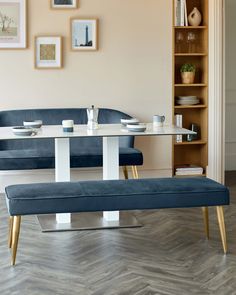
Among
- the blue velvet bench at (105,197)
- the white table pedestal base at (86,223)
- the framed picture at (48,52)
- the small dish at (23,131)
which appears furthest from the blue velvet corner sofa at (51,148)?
the blue velvet bench at (105,197)

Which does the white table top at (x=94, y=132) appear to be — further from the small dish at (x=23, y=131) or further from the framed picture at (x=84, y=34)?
the framed picture at (x=84, y=34)

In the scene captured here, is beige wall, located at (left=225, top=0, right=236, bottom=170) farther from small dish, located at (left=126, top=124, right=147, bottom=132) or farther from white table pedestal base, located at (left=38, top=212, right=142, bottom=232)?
small dish, located at (left=126, top=124, right=147, bottom=132)

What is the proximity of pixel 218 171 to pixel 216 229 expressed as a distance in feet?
5.86

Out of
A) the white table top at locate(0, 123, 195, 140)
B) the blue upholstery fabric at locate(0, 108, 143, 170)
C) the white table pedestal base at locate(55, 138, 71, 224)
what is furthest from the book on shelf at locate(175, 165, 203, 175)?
the white table pedestal base at locate(55, 138, 71, 224)

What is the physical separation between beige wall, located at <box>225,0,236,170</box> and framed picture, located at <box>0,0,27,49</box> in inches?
95.6

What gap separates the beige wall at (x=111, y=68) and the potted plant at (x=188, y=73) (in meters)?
0.15

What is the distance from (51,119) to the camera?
638 cm

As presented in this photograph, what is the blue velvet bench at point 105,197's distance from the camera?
405 centimetres

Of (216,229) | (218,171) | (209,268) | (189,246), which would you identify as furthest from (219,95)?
(209,268)

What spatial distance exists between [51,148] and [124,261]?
244 centimetres

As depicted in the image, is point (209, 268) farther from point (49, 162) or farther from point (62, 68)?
point (62, 68)

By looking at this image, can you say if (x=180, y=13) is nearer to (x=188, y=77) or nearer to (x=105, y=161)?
(x=188, y=77)

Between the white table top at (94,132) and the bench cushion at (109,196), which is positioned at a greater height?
the white table top at (94,132)

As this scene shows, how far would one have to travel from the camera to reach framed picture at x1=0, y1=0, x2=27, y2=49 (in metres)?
6.33
